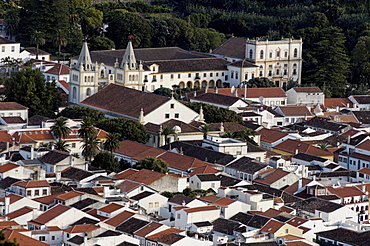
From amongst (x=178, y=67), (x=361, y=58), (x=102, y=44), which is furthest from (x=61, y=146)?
(x=361, y=58)

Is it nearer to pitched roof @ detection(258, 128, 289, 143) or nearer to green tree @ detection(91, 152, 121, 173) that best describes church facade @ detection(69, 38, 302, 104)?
pitched roof @ detection(258, 128, 289, 143)

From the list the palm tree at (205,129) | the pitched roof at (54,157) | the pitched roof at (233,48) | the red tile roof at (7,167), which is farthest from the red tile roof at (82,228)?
the pitched roof at (233,48)

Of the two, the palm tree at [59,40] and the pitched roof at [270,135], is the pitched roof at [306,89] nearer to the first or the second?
the pitched roof at [270,135]

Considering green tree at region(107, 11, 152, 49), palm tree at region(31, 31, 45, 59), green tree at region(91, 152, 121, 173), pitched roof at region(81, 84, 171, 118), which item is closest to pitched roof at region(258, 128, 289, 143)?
pitched roof at region(81, 84, 171, 118)

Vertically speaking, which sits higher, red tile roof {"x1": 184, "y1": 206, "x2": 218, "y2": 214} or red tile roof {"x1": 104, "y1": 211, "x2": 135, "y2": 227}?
red tile roof {"x1": 184, "y1": 206, "x2": 218, "y2": 214}

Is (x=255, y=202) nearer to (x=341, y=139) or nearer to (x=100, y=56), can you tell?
(x=341, y=139)

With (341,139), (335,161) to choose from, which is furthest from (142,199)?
(341,139)

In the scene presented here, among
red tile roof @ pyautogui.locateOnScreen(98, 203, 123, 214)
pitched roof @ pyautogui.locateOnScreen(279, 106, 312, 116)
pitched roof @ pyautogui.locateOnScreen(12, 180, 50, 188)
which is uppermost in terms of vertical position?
pitched roof @ pyautogui.locateOnScreen(12, 180, 50, 188)

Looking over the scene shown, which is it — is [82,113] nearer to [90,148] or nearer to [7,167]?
[90,148]
